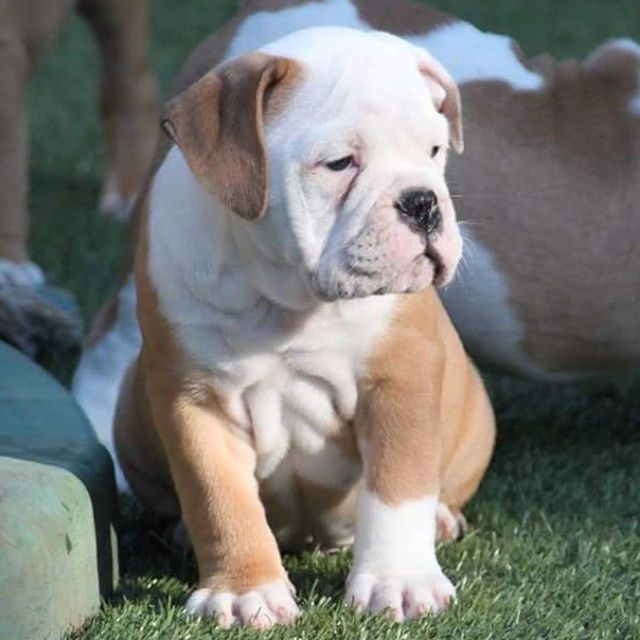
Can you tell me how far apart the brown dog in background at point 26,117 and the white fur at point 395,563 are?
62.0 inches

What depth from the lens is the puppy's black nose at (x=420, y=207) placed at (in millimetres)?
2438

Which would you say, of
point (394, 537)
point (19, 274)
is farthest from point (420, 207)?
point (19, 274)

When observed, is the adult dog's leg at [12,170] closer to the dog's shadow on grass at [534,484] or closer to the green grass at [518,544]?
the green grass at [518,544]

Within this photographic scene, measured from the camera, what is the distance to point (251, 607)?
8.52 ft

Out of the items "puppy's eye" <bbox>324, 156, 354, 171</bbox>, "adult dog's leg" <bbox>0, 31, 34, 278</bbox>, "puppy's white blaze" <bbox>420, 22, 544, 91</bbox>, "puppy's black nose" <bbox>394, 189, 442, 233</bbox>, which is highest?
"puppy's eye" <bbox>324, 156, 354, 171</bbox>

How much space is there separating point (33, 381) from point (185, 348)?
537mm

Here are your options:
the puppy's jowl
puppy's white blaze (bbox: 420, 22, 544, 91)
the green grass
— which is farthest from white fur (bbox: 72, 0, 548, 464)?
the puppy's jowl

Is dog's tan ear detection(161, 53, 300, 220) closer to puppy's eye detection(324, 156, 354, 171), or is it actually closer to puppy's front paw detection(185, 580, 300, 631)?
puppy's eye detection(324, 156, 354, 171)

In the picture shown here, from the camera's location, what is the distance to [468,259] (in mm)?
3463

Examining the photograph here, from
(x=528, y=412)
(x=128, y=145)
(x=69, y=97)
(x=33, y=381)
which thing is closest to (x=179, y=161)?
(x=33, y=381)

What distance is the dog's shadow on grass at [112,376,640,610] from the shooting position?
115 inches

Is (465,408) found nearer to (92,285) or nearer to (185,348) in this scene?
(185,348)

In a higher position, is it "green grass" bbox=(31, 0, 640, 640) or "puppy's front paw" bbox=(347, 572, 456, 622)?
"puppy's front paw" bbox=(347, 572, 456, 622)

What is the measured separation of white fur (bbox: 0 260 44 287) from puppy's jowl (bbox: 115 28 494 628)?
1.51 meters
